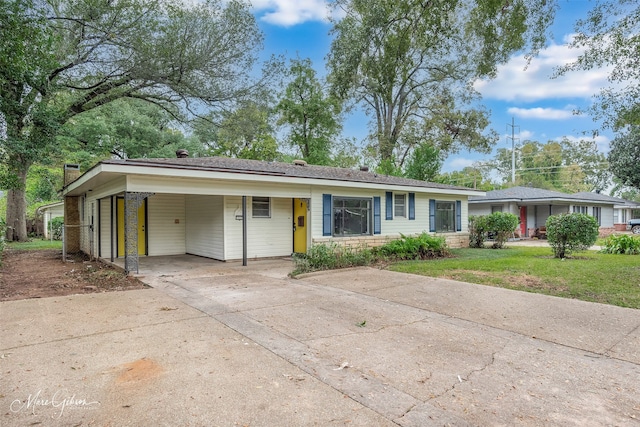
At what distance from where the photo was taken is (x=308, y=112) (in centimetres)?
2558

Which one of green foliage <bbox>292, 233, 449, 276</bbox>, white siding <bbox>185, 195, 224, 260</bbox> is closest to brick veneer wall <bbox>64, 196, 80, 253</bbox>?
white siding <bbox>185, 195, 224, 260</bbox>

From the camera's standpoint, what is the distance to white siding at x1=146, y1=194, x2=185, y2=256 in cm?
1198

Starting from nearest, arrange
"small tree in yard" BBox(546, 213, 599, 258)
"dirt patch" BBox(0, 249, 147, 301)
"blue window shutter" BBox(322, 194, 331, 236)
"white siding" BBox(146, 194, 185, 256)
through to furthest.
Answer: "dirt patch" BBox(0, 249, 147, 301), "small tree in yard" BBox(546, 213, 599, 258), "blue window shutter" BBox(322, 194, 331, 236), "white siding" BBox(146, 194, 185, 256)

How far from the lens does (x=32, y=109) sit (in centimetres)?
1452

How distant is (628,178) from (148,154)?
29168mm

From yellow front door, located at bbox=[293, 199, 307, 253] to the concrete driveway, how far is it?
5481 mm

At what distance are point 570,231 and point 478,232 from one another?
4.47 metres

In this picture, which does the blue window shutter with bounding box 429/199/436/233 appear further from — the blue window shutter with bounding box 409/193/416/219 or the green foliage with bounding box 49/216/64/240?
the green foliage with bounding box 49/216/64/240

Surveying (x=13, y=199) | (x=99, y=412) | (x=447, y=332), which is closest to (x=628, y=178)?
(x=447, y=332)

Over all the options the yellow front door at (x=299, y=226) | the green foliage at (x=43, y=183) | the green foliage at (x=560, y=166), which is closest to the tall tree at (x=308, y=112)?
the yellow front door at (x=299, y=226)

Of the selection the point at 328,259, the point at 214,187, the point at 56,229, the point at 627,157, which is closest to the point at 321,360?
the point at 328,259

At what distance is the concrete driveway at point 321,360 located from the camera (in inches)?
104

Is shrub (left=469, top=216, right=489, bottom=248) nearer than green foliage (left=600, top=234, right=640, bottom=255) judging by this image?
No

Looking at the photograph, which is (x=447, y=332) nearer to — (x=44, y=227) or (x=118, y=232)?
(x=118, y=232)
